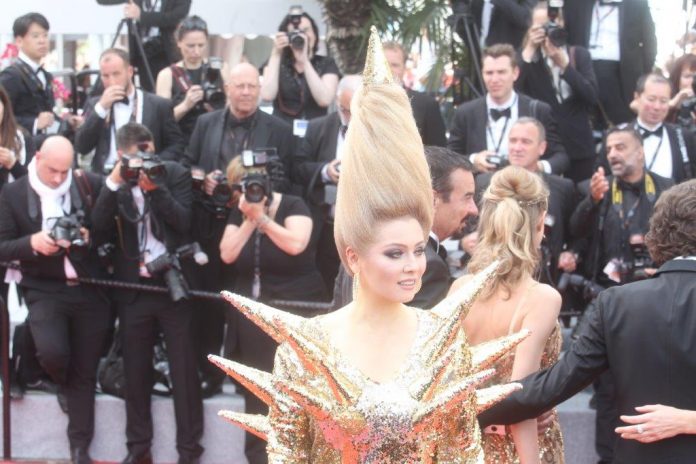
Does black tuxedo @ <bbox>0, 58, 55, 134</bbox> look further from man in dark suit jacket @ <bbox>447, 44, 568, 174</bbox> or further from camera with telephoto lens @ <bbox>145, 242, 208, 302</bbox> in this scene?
man in dark suit jacket @ <bbox>447, 44, 568, 174</bbox>

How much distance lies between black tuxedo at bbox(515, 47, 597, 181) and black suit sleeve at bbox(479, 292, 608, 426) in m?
4.44

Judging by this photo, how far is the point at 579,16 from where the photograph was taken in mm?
8648

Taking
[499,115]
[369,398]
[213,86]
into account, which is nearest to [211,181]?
[213,86]

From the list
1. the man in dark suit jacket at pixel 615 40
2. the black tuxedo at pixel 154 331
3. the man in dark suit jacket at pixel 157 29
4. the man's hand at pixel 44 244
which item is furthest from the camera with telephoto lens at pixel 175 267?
the man in dark suit jacket at pixel 615 40

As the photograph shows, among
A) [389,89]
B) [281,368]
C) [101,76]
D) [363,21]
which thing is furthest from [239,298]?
[363,21]

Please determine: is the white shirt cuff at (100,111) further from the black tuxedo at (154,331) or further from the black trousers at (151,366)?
the black trousers at (151,366)

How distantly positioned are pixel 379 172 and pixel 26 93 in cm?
641

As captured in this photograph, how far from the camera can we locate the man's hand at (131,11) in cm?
899

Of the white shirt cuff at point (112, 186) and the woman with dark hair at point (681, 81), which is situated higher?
the woman with dark hair at point (681, 81)

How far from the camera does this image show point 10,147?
7.76 metres

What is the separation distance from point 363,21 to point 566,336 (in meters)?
3.86

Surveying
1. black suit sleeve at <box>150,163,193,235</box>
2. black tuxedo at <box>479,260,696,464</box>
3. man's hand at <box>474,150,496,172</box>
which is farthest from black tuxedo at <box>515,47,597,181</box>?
black tuxedo at <box>479,260,696,464</box>

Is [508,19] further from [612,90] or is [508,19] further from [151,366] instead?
[151,366]

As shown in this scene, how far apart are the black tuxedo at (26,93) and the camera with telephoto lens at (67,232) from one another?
1.76 m
